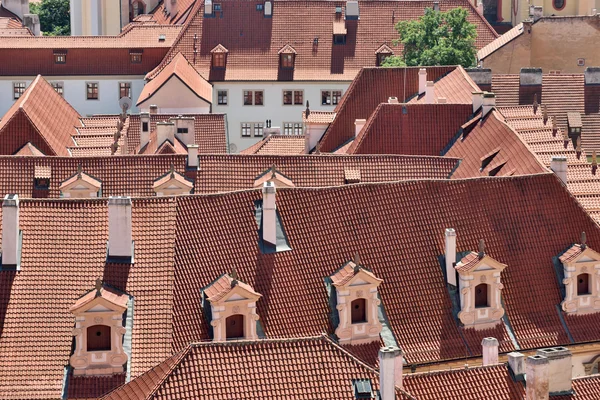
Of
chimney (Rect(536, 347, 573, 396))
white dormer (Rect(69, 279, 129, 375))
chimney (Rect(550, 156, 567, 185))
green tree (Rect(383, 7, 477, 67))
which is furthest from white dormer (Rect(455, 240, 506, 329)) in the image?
green tree (Rect(383, 7, 477, 67))

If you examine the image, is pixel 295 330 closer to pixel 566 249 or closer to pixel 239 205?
pixel 239 205

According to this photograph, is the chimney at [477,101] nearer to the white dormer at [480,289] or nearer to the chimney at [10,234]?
the white dormer at [480,289]

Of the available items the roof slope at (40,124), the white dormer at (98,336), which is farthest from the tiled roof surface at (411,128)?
the white dormer at (98,336)

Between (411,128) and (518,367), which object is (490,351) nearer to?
(518,367)

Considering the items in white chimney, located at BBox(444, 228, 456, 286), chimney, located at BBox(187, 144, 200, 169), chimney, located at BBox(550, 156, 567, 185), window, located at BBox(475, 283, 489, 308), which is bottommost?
window, located at BBox(475, 283, 489, 308)

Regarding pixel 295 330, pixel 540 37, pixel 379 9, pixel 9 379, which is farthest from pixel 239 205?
pixel 379 9

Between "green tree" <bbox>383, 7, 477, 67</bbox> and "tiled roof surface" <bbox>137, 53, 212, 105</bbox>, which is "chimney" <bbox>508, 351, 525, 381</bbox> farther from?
"tiled roof surface" <bbox>137, 53, 212, 105</bbox>
